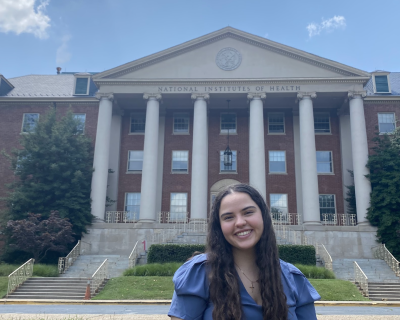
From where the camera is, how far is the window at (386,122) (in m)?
33.9

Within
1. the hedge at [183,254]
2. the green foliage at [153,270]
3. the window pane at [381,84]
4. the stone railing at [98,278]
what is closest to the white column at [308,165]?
the hedge at [183,254]

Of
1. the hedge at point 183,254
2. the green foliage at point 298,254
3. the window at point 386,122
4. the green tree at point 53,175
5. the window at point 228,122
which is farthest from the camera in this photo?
the window at point 228,122

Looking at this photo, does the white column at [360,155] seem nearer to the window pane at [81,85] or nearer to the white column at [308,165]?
the white column at [308,165]

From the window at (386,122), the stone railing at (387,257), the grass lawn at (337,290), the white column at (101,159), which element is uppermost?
the window at (386,122)

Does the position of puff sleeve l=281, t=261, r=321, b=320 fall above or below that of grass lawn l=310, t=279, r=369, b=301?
above

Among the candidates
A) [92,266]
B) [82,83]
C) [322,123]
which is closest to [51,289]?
[92,266]

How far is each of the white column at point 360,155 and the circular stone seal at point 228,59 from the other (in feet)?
29.1

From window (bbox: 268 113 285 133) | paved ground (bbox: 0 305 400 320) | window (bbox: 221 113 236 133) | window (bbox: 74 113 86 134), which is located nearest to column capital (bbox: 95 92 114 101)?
window (bbox: 74 113 86 134)

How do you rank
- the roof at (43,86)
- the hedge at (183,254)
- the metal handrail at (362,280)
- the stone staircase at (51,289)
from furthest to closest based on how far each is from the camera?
the roof at (43,86) → the hedge at (183,254) → the metal handrail at (362,280) → the stone staircase at (51,289)

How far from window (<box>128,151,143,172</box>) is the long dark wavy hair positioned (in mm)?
33232

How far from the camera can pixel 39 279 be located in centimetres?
2036

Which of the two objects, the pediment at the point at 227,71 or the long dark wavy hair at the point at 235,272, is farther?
the pediment at the point at 227,71

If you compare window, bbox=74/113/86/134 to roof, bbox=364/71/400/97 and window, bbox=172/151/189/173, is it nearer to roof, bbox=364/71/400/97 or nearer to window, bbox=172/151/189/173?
window, bbox=172/151/189/173

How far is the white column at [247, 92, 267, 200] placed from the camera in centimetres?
2989
